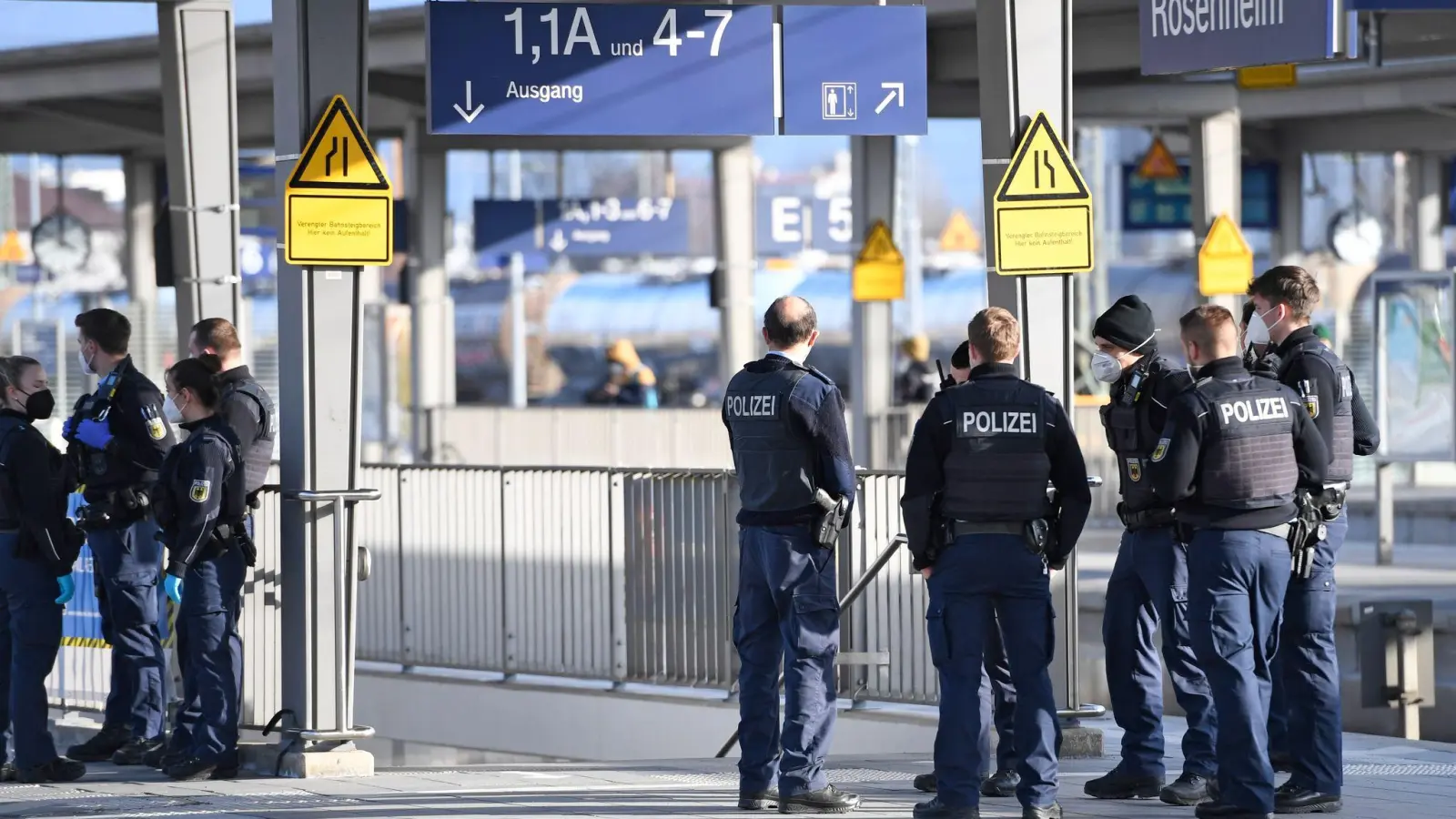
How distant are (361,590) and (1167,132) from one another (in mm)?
18864

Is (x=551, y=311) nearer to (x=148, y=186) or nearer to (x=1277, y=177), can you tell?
(x=148, y=186)

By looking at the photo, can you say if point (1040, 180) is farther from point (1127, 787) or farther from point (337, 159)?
point (337, 159)

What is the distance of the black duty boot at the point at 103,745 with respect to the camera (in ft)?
35.8

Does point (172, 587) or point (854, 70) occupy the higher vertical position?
point (854, 70)

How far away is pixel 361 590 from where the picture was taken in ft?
50.1

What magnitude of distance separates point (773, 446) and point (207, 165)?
287 inches

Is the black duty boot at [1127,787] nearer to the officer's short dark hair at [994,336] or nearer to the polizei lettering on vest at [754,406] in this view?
the officer's short dark hair at [994,336]

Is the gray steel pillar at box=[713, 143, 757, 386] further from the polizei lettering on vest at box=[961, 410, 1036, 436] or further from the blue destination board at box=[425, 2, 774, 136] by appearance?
the polizei lettering on vest at box=[961, 410, 1036, 436]

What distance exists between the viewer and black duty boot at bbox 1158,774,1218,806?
8.95 metres

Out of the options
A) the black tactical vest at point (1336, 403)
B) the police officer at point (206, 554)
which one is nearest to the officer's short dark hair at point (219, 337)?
the police officer at point (206, 554)

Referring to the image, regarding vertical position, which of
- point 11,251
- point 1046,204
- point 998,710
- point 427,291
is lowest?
point 998,710

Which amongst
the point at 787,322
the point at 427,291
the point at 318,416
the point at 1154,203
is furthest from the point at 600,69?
the point at 427,291

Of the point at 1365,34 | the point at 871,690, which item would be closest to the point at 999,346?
the point at 871,690

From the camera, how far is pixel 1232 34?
982cm
